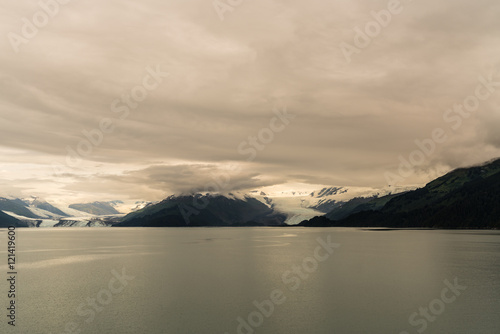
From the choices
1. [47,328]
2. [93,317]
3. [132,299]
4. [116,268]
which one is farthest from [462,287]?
[116,268]

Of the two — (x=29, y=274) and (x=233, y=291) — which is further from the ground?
(x=29, y=274)

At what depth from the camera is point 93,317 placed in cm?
4378

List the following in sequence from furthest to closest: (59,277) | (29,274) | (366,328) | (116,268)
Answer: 1. (116,268)
2. (29,274)
3. (59,277)
4. (366,328)

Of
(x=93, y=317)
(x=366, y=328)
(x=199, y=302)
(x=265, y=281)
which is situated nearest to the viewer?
(x=366, y=328)

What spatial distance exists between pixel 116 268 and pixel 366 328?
210 feet

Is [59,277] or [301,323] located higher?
[59,277]

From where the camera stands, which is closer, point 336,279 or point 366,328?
point 366,328

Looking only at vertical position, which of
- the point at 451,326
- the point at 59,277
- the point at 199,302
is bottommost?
the point at 451,326

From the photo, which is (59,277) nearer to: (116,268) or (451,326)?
(116,268)

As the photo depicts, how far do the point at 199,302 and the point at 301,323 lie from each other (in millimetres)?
15574

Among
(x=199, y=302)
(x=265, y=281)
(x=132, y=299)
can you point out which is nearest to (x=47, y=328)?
(x=132, y=299)

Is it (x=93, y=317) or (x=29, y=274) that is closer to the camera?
(x=93, y=317)

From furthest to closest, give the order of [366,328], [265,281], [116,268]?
[116,268] → [265,281] → [366,328]

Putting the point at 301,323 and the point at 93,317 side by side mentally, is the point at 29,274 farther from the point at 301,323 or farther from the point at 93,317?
the point at 301,323
